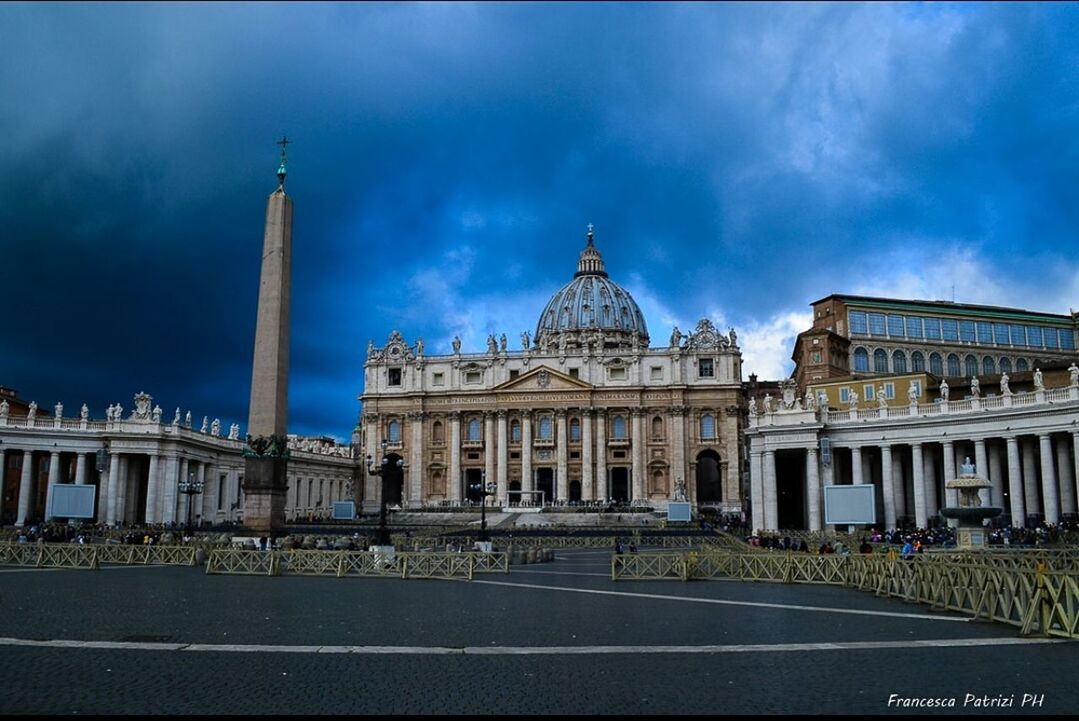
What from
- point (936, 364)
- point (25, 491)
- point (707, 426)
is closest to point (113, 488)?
point (25, 491)

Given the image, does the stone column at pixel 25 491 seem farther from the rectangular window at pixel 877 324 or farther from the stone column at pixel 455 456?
the rectangular window at pixel 877 324

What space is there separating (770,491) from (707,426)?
4011 cm

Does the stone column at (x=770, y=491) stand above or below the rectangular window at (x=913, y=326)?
below

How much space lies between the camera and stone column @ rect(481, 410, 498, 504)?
92.7 meters

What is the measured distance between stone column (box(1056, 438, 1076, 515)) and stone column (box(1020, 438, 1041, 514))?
113cm

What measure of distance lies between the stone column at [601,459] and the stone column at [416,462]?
1913 centimetres

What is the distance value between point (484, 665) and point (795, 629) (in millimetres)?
6184

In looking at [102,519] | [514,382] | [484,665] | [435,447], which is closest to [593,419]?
[514,382]

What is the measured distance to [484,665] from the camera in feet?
37.9

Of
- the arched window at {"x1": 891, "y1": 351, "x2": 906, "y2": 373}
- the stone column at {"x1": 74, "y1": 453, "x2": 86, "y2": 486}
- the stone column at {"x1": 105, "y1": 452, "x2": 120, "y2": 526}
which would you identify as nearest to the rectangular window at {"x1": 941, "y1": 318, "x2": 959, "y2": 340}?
the arched window at {"x1": 891, "y1": 351, "x2": 906, "y2": 373}

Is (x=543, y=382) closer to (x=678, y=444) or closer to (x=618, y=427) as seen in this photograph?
(x=618, y=427)

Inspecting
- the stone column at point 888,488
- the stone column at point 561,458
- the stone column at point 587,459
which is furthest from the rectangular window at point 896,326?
the stone column at point 888,488

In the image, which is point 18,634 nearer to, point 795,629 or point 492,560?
point 795,629

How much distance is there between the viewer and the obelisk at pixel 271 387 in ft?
97.6
